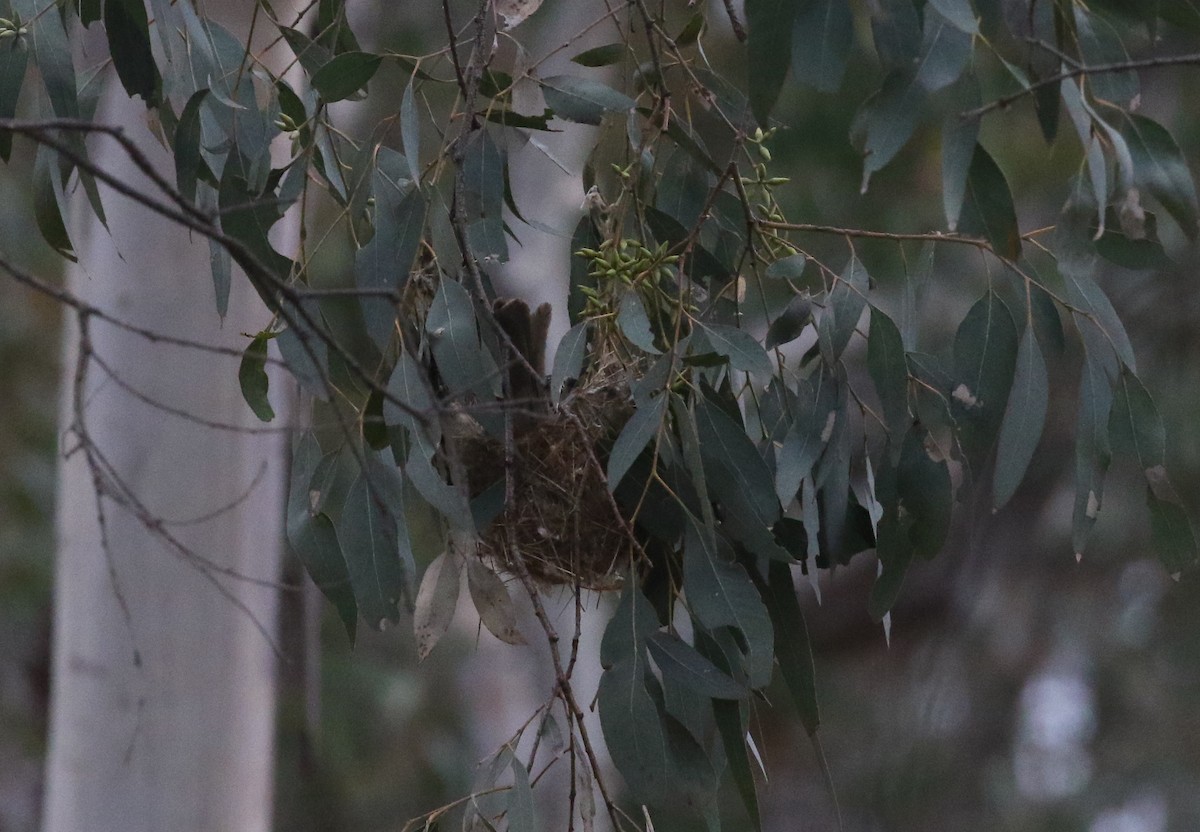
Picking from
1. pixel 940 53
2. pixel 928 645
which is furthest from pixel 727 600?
pixel 928 645

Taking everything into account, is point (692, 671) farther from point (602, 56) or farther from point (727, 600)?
point (602, 56)

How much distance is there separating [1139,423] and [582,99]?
61 cm

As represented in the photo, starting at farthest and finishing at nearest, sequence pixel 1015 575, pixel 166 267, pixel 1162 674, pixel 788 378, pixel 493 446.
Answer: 1. pixel 1162 674
2. pixel 1015 575
3. pixel 166 267
4. pixel 788 378
5. pixel 493 446

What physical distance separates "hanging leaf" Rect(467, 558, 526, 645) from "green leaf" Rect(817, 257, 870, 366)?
0.37m

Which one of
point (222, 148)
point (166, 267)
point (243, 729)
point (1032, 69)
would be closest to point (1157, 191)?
point (1032, 69)

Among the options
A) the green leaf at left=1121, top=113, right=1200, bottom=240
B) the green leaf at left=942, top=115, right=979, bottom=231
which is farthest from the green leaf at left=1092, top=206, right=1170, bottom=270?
the green leaf at left=942, top=115, right=979, bottom=231

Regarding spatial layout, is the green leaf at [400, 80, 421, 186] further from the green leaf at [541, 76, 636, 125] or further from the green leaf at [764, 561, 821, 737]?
the green leaf at [764, 561, 821, 737]

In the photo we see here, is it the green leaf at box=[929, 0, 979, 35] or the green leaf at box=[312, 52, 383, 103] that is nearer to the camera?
the green leaf at box=[929, 0, 979, 35]

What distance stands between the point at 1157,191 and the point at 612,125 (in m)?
0.55

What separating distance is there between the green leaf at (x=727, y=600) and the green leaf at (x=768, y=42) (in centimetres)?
40

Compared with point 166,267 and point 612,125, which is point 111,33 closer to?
point 612,125

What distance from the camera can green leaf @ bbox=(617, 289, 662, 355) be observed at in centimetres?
124

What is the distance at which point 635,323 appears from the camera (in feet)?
4.12

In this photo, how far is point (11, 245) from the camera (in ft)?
14.9
